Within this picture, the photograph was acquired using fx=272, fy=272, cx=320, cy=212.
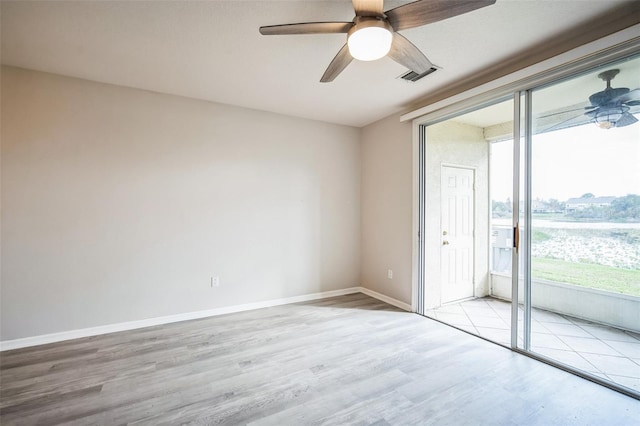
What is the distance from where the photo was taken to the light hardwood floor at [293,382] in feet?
5.80

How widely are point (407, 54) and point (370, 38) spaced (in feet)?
1.27

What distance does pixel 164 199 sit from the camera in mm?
3248

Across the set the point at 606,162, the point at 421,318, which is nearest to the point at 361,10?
the point at 606,162

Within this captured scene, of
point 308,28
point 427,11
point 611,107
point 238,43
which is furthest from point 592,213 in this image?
point 238,43

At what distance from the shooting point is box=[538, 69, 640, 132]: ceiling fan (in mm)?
2027

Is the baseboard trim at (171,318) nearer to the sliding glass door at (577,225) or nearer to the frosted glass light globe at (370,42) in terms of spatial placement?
the sliding glass door at (577,225)

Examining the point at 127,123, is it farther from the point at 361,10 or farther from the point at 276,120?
the point at 361,10

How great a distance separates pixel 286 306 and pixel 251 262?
0.79 meters

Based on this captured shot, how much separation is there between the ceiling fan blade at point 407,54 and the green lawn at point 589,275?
2.03 m

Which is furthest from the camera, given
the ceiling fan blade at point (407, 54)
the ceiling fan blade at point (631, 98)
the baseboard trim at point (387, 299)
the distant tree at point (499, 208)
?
the distant tree at point (499, 208)

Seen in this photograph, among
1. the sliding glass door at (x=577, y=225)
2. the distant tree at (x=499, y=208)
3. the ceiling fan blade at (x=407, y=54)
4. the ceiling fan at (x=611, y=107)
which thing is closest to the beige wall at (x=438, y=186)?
the distant tree at (x=499, y=208)

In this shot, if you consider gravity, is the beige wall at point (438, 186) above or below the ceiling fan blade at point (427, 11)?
below

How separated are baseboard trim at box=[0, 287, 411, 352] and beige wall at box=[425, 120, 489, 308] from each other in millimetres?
747

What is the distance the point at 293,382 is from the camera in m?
2.11
